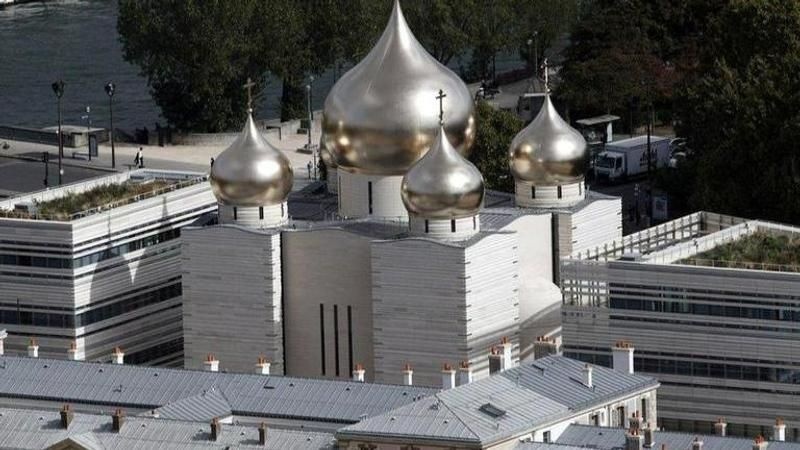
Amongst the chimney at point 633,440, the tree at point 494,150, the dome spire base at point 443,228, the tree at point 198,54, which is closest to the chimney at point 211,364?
the dome spire base at point 443,228

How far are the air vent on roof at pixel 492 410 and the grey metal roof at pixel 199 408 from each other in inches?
356

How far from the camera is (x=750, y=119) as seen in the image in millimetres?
150875

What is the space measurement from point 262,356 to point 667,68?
2313 inches

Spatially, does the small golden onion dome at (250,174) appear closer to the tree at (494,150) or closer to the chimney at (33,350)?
the chimney at (33,350)

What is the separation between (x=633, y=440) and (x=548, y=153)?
2837cm

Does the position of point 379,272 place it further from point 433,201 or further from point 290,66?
point 290,66

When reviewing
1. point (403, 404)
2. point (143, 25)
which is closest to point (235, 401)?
point (403, 404)

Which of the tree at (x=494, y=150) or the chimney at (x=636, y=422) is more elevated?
the tree at (x=494, y=150)

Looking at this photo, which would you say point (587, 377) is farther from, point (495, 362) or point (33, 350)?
point (33, 350)

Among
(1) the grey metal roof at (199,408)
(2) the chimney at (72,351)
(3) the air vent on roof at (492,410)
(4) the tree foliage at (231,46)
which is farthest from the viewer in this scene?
(4) the tree foliage at (231,46)

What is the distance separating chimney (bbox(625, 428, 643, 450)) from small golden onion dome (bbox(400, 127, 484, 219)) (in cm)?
2125

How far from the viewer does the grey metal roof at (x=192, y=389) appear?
379ft

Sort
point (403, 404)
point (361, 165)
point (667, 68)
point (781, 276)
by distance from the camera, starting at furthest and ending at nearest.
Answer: point (667, 68), point (361, 165), point (781, 276), point (403, 404)

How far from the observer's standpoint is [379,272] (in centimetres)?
12938
